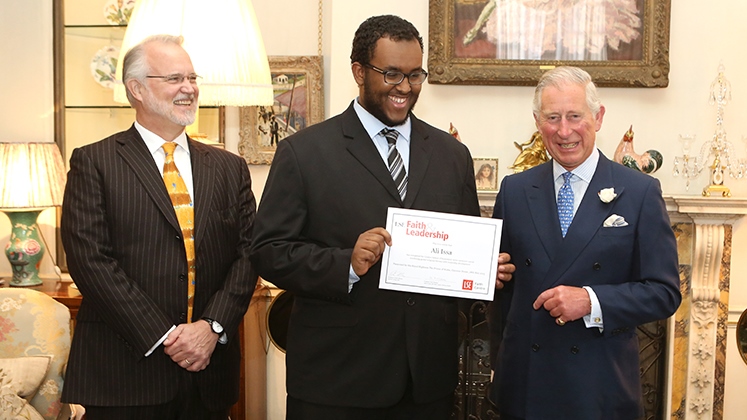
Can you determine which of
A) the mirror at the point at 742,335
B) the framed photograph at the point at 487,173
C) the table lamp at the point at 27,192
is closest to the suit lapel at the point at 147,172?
the table lamp at the point at 27,192

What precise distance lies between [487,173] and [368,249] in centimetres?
219

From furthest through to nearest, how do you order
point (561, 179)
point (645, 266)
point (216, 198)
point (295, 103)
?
1. point (295, 103)
2. point (216, 198)
3. point (561, 179)
4. point (645, 266)

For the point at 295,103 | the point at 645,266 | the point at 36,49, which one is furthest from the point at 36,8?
the point at 645,266

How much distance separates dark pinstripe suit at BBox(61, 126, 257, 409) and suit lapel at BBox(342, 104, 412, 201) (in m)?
0.58

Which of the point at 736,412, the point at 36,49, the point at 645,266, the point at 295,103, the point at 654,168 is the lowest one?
the point at 736,412

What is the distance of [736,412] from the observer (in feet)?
13.8

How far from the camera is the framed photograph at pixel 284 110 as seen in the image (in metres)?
4.50

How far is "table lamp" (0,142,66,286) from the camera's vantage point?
13.2ft

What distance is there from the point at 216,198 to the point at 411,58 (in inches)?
33.7

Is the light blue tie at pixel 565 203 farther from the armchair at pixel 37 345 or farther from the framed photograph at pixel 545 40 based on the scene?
the armchair at pixel 37 345

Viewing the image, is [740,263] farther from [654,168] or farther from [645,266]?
[645,266]

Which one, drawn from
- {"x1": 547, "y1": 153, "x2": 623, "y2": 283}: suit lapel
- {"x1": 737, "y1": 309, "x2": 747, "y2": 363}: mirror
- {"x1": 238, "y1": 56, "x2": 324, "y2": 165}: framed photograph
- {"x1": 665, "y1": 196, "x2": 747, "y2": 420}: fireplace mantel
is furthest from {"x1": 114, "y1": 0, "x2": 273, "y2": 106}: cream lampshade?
{"x1": 737, "y1": 309, "x2": 747, "y2": 363}: mirror

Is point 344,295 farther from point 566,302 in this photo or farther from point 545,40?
point 545,40

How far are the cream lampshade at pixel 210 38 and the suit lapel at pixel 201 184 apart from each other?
0.63 metres
